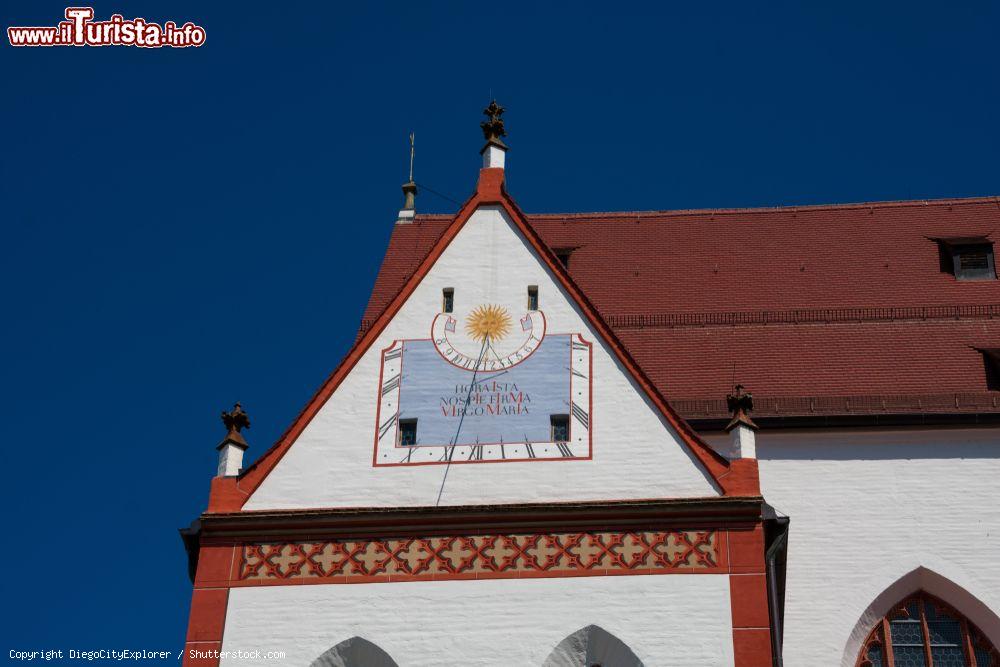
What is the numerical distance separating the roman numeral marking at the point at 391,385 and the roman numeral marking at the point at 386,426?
309 mm

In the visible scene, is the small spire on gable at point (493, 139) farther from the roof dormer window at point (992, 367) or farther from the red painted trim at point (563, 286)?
the roof dormer window at point (992, 367)

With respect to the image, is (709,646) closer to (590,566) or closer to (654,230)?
(590,566)

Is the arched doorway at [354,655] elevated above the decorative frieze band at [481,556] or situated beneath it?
situated beneath

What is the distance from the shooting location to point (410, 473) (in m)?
17.7

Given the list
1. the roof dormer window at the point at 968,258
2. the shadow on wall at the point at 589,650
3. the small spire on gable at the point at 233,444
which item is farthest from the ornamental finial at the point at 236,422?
the roof dormer window at the point at 968,258

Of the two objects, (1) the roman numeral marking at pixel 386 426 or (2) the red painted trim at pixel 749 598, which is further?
(1) the roman numeral marking at pixel 386 426

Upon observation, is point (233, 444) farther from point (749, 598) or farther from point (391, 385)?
point (749, 598)

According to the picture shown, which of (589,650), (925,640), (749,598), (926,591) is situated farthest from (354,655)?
(926,591)

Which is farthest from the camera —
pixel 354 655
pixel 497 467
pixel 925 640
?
pixel 925 640

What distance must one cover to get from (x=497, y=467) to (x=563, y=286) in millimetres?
2239

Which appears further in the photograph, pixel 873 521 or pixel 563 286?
pixel 873 521

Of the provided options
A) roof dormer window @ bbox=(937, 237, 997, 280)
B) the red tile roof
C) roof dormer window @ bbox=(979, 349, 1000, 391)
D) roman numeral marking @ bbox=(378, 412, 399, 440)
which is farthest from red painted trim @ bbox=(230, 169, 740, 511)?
roof dormer window @ bbox=(937, 237, 997, 280)

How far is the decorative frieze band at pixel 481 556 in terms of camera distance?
55.5ft

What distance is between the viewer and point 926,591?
21.0m
